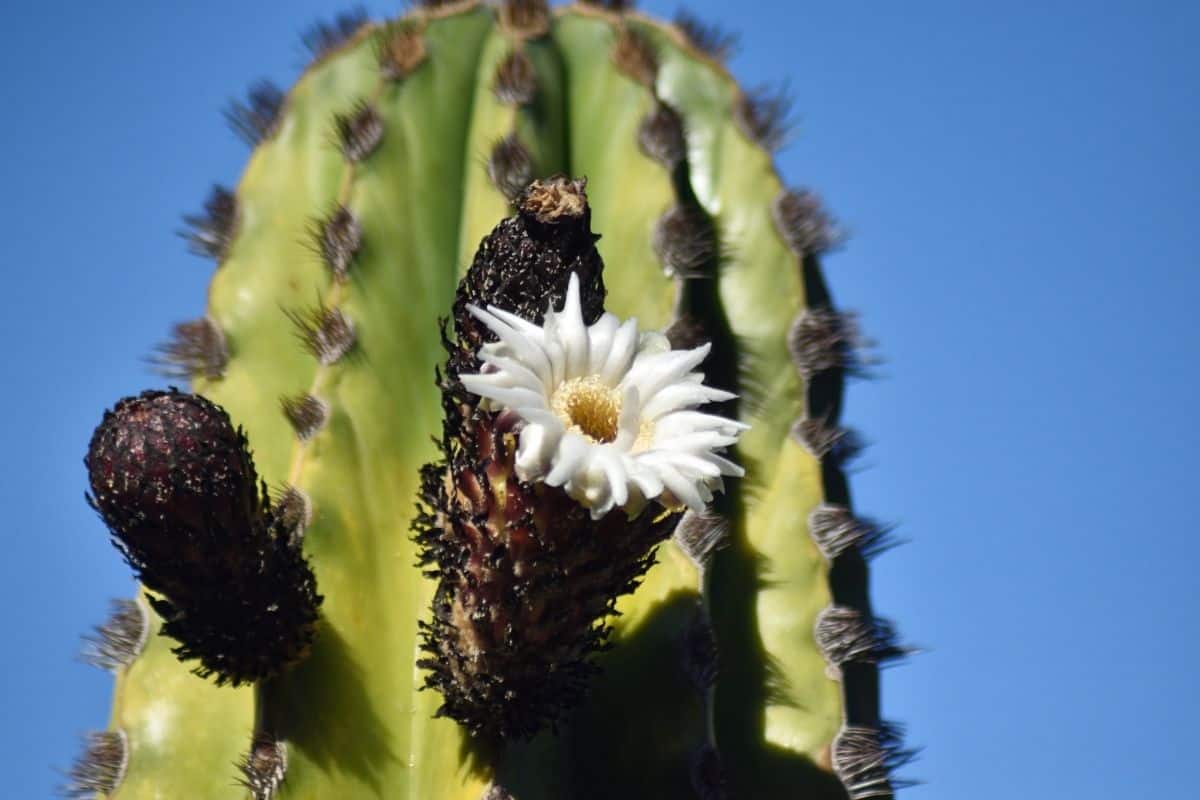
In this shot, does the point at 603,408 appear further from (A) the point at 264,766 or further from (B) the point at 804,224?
(B) the point at 804,224

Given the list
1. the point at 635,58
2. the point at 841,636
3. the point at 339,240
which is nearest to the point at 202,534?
the point at 339,240

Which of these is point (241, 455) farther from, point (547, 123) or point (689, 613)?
point (547, 123)

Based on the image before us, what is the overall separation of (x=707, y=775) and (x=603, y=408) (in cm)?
73

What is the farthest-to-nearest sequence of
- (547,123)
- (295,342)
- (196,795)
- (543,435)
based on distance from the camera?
(547,123), (295,342), (196,795), (543,435)

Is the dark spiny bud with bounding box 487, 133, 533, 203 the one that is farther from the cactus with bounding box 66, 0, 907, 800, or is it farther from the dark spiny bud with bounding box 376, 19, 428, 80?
the dark spiny bud with bounding box 376, 19, 428, 80

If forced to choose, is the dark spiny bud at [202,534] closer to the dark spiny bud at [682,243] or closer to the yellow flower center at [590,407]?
the yellow flower center at [590,407]

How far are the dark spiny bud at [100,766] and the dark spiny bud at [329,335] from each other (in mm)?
→ 799

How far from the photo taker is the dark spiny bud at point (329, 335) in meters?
2.86

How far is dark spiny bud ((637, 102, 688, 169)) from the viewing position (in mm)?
3197

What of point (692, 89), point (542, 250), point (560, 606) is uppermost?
point (692, 89)

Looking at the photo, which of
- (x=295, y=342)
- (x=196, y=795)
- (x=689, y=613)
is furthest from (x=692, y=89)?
(x=196, y=795)

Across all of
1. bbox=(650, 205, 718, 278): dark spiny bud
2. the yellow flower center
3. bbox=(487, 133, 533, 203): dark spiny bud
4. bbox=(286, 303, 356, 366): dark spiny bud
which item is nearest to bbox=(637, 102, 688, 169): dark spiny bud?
bbox=(650, 205, 718, 278): dark spiny bud

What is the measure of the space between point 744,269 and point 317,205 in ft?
3.21

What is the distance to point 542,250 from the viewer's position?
93.7 inches
